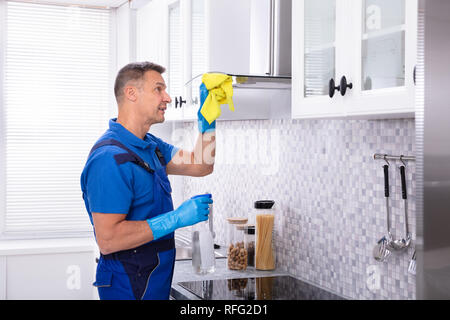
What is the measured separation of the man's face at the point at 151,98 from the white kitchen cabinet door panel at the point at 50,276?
1868mm

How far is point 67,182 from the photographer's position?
3.93m

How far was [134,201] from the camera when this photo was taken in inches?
75.9

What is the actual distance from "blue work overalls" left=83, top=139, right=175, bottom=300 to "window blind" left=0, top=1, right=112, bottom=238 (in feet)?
6.77

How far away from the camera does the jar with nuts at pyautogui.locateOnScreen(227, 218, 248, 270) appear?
2402 millimetres

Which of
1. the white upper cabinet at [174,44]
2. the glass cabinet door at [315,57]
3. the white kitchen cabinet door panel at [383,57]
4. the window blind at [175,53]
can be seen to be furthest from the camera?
the window blind at [175,53]

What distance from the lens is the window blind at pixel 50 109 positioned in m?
3.84

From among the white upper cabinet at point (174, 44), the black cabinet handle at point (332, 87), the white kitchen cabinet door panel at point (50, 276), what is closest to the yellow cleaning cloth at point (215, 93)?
the white upper cabinet at point (174, 44)

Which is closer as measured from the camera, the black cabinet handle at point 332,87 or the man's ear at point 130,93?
the black cabinet handle at point 332,87

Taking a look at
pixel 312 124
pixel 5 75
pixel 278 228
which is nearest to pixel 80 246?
pixel 5 75

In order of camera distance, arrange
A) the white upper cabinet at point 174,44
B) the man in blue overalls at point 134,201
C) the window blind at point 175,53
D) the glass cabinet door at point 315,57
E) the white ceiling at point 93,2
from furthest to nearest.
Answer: the white ceiling at point 93,2 → the window blind at point 175,53 → the white upper cabinet at point 174,44 → the man in blue overalls at point 134,201 → the glass cabinet door at point 315,57

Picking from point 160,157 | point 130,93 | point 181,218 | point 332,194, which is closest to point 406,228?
point 332,194

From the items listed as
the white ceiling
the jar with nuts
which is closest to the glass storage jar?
the jar with nuts

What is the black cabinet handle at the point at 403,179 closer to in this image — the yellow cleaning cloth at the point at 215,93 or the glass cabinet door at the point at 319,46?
the glass cabinet door at the point at 319,46

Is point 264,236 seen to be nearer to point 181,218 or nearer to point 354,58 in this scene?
point 181,218
